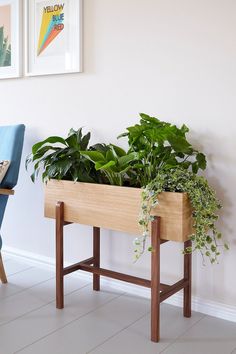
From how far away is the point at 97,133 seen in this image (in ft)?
8.21

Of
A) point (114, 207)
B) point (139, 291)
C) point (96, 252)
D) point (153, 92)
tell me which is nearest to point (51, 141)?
point (114, 207)

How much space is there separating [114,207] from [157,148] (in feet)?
1.13

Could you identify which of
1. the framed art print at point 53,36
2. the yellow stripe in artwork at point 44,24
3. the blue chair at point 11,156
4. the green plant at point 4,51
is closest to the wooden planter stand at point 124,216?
the blue chair at point 11,156

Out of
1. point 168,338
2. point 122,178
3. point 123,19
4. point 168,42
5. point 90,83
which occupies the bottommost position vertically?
point 168,338

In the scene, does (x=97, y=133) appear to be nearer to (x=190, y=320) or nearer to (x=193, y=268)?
(x=193, y=268)

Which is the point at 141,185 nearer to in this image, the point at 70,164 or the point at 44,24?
the point at 70,164

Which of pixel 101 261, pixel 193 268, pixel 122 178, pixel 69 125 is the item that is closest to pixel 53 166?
pixel 122 178

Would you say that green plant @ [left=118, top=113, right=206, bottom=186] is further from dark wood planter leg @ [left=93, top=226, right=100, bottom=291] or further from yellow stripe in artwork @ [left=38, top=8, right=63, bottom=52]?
yellow stripe in artwork @ [left=38, top=8, right=63, bottom=52]

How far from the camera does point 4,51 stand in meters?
2.88

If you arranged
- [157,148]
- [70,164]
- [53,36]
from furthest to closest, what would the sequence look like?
[53,36], [70,164], [157,148]

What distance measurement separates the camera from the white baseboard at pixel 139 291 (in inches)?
84.8

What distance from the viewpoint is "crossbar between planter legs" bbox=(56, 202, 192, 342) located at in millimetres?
1894

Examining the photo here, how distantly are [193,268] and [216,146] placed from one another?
0.66m

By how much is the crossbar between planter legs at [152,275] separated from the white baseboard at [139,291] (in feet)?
0.33
